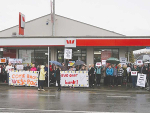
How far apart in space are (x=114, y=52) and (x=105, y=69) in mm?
3457

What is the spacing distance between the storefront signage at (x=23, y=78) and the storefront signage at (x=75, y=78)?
2153 mm

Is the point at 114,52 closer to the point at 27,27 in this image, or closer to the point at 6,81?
the point at 6,81

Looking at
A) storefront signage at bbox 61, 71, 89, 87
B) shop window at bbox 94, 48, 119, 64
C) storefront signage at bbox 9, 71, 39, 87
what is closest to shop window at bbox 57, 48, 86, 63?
shop window at bbox 94, 48, 119, 64

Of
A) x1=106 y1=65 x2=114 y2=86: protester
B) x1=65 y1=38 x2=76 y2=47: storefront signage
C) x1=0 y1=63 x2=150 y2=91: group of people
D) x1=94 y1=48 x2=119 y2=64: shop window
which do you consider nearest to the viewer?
x1=0 y1=63 x2=150 y2=91: group of people

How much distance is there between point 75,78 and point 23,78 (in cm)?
410

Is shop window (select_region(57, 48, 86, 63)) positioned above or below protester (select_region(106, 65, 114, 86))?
above

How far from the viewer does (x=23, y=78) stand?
52.1 ft

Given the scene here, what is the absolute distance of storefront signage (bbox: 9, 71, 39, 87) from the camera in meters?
15.6

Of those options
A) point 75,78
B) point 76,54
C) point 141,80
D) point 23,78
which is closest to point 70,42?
point 76,54

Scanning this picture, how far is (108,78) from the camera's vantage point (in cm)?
1680

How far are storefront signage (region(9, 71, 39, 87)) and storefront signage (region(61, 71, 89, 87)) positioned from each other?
7.06ft

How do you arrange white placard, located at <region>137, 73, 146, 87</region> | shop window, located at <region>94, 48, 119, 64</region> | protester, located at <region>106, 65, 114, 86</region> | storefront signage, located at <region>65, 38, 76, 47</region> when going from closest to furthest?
white placard, located at <region>137, 73, 146, 87</region>
protester, located at <region>106, 65, 114, 86</region>
storefront signage, located at <region>65, 38, 76, 47</region>
shop window, located at <region>94, 48, 119, 64</region>

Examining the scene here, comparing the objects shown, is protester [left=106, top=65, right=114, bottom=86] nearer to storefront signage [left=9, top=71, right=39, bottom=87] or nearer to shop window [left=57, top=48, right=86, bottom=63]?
shop window [left=57, top=48, right=86, bottom=63]

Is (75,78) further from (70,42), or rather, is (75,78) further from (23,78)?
(23,78)
